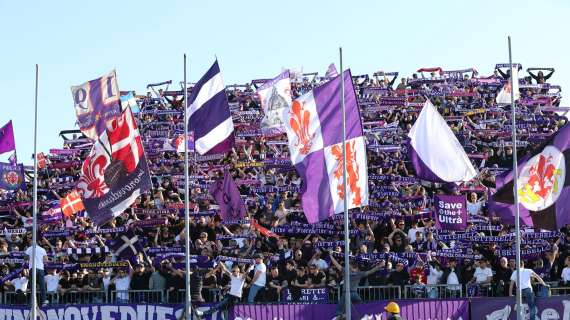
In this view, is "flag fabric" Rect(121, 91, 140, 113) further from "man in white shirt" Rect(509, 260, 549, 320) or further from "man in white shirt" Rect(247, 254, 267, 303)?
"man in white shirt" Rect(509, 260, 549, 320)

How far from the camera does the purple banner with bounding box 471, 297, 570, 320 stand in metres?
31.7

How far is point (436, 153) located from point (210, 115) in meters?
5.71

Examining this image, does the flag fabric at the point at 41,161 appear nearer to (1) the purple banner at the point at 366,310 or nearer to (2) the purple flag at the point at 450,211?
(1) the purple banner at the point at 366,310

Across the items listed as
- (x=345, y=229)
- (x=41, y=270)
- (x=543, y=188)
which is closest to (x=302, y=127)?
(x=345, y=229)

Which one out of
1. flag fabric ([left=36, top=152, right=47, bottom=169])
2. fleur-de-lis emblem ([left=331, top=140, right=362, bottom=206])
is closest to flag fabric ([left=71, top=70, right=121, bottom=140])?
flag fabric ([left=36, top=152, right=47, bottom=169])

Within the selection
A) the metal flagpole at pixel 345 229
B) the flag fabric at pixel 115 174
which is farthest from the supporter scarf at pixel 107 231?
the metal flagpole at pixel 345 229

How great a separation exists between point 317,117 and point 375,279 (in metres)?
3.87

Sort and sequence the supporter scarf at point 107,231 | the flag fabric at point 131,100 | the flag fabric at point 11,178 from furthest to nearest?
the flag fabric at point 131,100 → the flag fabric at point 11,178 → the supporter scarf at point 107,231

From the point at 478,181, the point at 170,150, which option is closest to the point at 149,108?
the point at 170,150

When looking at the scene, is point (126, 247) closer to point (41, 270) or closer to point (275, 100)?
point (41, 270)

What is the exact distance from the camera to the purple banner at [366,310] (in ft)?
106

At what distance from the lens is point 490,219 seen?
119 ft

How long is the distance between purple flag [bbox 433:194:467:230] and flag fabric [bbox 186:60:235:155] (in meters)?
5.01

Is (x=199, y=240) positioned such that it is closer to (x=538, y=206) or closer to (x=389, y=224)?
(x=389, y=224)
